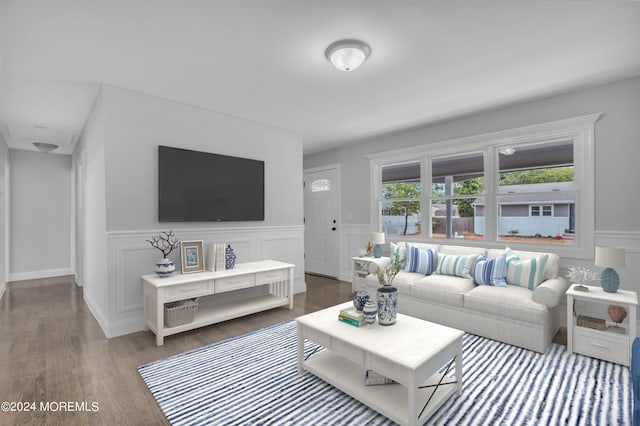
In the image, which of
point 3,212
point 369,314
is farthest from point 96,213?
point 369,314

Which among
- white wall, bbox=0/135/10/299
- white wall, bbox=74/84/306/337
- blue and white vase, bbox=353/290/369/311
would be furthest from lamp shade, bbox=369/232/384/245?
white wall, bbox=0/135/10/299

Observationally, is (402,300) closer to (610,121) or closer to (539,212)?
(539,212)

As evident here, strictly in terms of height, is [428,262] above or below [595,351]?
above

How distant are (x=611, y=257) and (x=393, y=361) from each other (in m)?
2.30

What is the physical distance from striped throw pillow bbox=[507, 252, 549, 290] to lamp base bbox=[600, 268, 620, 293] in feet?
1.59

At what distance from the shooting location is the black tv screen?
340cm

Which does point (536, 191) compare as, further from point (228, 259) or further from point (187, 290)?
point (187, 290)

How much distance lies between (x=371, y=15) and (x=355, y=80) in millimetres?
996

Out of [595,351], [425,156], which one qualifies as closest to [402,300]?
[595,351]

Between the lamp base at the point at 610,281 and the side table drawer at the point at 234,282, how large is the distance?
3.40 m

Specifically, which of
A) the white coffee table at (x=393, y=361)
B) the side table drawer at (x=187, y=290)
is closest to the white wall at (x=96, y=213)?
the side table drawer at (x=187, y=290)

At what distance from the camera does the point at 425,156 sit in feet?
15.3

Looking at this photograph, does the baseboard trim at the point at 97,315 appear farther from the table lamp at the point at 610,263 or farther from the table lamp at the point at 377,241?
the table lamp at the point at 610,263

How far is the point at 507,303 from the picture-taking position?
9.47 feet
